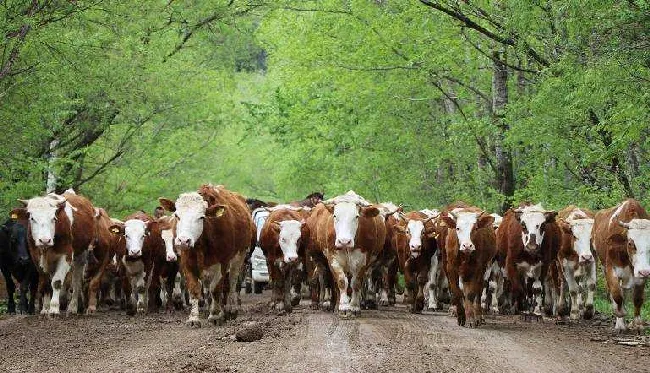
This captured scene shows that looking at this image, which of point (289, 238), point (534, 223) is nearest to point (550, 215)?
point (534, 223)

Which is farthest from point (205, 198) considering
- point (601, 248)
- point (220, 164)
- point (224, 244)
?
point (220, 164)

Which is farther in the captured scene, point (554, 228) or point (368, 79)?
point (368, 79)

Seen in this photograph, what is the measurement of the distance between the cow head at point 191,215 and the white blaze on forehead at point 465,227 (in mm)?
3726

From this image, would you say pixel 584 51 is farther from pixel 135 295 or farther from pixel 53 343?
pixel 53 343

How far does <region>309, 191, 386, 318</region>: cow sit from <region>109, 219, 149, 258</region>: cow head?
3.66 meters

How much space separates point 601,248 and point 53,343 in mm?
9154

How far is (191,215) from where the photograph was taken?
Result: 1706 centimetres

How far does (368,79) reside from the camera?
35.0 meters

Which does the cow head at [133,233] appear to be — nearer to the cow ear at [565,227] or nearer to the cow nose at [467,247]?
the cow nose at [467,247]

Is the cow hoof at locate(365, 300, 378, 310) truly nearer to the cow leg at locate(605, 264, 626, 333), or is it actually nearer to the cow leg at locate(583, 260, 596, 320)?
the cow leg at locate(583, 260, 596, 320)

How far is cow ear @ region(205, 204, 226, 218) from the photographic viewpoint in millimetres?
17141

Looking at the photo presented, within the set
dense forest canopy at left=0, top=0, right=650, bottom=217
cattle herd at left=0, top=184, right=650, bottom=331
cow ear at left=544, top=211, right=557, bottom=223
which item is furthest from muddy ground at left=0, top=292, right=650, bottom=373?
dense forest canopy at left=0, top=0, right=650, bottom=217

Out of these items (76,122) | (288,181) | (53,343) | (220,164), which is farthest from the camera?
(220,164)

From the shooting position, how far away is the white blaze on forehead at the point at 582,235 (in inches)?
819
